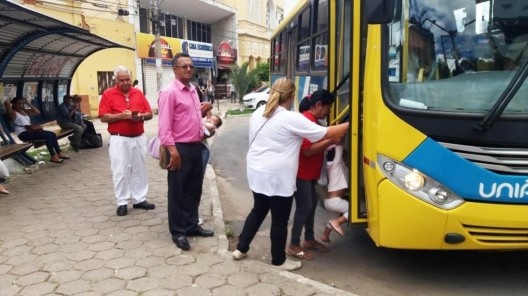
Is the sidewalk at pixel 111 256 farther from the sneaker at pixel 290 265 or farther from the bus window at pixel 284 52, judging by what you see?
the bus window at pixel 284 52

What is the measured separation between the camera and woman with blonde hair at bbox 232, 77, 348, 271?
3.50 m

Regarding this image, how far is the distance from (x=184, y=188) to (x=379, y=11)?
7.95ft

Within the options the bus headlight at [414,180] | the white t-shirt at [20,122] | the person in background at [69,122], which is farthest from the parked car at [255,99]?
the bus headlight at [414,180]

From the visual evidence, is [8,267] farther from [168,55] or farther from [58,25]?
[168,55]

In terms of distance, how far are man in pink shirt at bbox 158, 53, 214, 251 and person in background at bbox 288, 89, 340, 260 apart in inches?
40.7

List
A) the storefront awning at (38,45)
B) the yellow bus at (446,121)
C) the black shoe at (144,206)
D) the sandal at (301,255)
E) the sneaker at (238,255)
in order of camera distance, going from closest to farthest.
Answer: the yellow bus at (446,121) → the sneaker at (238,255) → the sandal at (301,255) → the black shoe at (144,206) → the storefront awning at (38,45)

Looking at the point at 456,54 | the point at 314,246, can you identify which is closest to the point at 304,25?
the point at 314,246

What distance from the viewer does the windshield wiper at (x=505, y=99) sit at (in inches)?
116

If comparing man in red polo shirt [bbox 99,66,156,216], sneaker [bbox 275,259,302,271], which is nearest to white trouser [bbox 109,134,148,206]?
man in red polo shirt [bbox 99,66,156,216]

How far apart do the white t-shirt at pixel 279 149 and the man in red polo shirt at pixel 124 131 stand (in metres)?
2.16

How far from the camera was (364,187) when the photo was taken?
3.62 metres

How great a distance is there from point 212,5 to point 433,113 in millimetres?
30778

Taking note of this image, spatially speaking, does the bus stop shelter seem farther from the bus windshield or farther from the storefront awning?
the bus windshield

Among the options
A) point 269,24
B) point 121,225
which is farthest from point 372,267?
point 269,24
